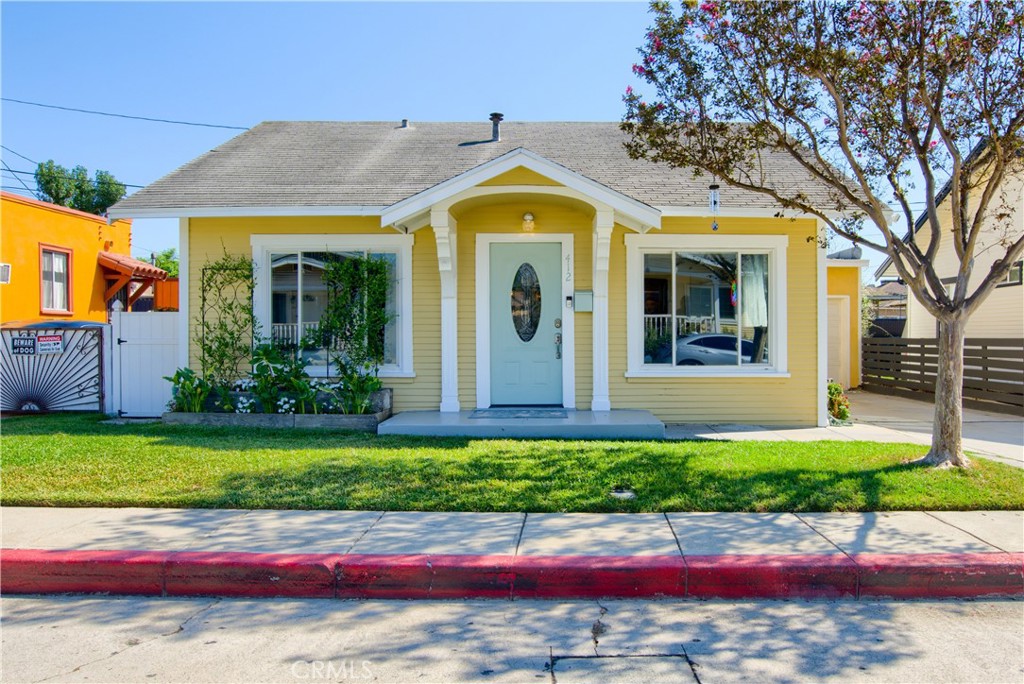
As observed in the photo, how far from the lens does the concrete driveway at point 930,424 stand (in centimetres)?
907

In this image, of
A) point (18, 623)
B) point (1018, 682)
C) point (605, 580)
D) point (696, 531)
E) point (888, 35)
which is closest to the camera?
point (1018, 682)

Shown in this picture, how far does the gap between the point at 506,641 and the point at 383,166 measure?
9087mm

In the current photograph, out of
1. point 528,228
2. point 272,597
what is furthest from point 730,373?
point 272,597

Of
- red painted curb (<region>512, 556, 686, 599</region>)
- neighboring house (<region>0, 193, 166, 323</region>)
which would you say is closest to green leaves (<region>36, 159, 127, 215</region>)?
neighboring house (<region>0, 193, 166, 323</region>)

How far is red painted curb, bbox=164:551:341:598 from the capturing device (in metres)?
4.67

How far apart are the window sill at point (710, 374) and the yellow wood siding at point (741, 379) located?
0.06 m

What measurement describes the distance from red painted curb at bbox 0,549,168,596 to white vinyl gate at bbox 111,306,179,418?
6.53 metres

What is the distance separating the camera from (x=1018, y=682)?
351 centimetres

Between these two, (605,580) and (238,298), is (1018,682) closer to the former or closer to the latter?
(605,580)

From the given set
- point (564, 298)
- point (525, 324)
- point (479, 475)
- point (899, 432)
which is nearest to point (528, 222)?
point (564, 298)

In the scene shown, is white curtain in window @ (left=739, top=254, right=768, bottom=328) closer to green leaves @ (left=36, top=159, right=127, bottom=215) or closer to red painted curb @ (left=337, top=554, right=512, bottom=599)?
red painted curb @ (left=337, top=554, right=512, bottom=599)

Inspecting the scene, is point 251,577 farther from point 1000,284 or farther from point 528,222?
point 1000,284

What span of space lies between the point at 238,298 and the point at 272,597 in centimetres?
679

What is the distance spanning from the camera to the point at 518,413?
989 centimetres
